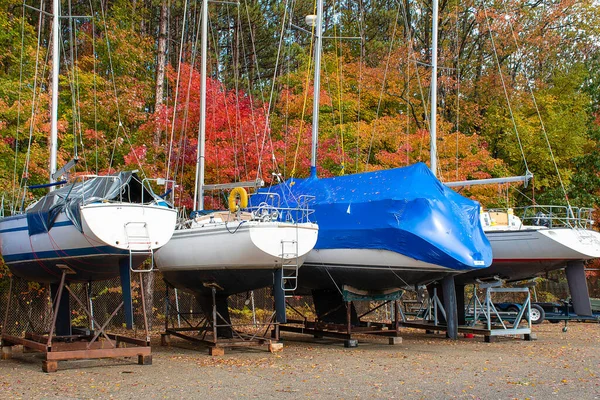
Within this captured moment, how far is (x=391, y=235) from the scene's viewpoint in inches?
648

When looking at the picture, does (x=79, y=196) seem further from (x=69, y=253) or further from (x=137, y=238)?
(x=137, y=238)

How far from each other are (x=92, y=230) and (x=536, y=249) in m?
11.8

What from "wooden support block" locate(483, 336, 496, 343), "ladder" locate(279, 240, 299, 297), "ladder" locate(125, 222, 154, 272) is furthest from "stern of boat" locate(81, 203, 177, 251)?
"wooden support block" locate(483, 336, 496, 343)

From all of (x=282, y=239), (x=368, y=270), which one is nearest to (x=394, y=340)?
(x=368, y=270)

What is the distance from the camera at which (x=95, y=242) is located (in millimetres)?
13070

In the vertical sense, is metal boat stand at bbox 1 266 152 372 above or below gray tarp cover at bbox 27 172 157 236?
below

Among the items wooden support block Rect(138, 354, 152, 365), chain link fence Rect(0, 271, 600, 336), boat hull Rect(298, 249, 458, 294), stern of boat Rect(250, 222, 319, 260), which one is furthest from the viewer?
chain link fence Rect(0, 271, 600, 336)

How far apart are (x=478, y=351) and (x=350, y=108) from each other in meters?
16.9

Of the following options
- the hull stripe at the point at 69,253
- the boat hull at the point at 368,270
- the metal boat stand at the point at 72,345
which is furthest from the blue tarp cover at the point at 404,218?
the hull stripe at the point at 69,253

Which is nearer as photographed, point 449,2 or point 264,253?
point 264,253

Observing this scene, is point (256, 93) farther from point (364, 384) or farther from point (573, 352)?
point (364, 384)

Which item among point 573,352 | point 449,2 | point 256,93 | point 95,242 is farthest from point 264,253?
point 449,2

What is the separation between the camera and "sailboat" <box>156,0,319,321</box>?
14812 mm

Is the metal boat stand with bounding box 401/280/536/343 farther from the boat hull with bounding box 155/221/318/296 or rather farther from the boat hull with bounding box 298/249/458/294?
the boat hull with bounding box 155/221/318/296
